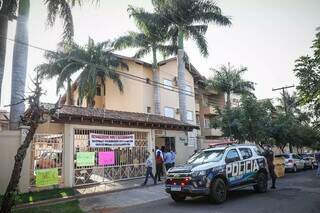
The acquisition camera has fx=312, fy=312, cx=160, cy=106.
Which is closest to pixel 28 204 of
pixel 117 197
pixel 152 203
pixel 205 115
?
pixel 117 197

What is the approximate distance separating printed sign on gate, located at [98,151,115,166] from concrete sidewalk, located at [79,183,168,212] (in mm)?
2761

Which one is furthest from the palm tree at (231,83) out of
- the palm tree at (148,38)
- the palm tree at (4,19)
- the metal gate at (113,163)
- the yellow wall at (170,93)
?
the palm tree at (4,19)

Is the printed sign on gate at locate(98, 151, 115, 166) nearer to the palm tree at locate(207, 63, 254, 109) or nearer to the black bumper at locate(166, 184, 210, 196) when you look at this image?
the black bumper at locate(166, 184, 210, 196)

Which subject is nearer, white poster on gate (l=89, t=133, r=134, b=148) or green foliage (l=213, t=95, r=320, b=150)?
white poster on gate (l=89, t=133, r=134, b=148)

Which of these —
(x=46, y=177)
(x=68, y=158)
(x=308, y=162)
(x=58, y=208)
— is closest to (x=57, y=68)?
(x=68, y=158)

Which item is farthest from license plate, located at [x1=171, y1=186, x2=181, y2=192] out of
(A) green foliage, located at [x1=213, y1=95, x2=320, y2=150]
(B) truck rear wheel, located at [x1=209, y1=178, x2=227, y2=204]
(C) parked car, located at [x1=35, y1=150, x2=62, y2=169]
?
(A) green foliage, located at [x1=213, y1=95, x2=320, y2=150]

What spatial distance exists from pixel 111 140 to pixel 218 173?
27.9ft

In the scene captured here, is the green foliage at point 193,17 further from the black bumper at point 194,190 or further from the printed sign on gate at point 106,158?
the black bumper at point 194,190

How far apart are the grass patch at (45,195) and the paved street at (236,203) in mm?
1937

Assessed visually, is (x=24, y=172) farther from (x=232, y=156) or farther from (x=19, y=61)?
(x=232, y=156)

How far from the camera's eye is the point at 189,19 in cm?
2673

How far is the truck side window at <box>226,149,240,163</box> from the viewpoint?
37.3 feet

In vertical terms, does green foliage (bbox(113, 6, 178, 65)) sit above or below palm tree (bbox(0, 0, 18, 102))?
above

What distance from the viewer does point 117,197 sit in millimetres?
13070
